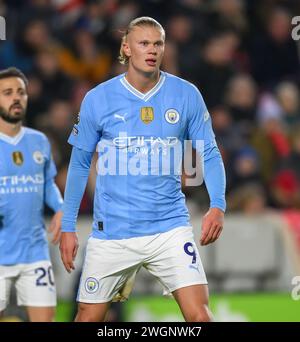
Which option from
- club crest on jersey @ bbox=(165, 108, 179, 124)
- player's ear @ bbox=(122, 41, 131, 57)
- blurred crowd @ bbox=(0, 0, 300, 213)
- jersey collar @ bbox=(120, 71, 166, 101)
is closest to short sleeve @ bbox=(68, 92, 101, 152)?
jersey collar @ bbox=(120, 71, 166, 101)

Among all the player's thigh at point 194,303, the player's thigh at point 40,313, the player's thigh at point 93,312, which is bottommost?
the player's thigh at point 40,313

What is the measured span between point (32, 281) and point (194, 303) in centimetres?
169

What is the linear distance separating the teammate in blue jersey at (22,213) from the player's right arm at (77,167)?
76 centimetres

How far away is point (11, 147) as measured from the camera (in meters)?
8.17

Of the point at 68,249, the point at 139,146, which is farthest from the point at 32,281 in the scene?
the point at 139,146

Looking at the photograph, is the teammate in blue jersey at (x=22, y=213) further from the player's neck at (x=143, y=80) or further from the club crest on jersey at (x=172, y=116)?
the club crest on jersey at (x=172, y=116)

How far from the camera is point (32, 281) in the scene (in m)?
8.10

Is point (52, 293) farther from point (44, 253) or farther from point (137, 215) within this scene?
point (137, 215)

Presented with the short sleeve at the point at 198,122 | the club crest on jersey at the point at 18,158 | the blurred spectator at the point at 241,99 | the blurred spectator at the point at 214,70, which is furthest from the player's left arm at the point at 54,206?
the blurred spectator at the point at 241,99

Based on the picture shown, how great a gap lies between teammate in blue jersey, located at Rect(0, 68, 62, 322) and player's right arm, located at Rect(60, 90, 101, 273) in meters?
0.76

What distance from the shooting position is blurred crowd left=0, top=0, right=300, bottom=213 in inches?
471

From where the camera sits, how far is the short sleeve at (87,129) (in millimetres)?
7137

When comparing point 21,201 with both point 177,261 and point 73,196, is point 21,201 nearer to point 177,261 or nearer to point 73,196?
point 73,196
